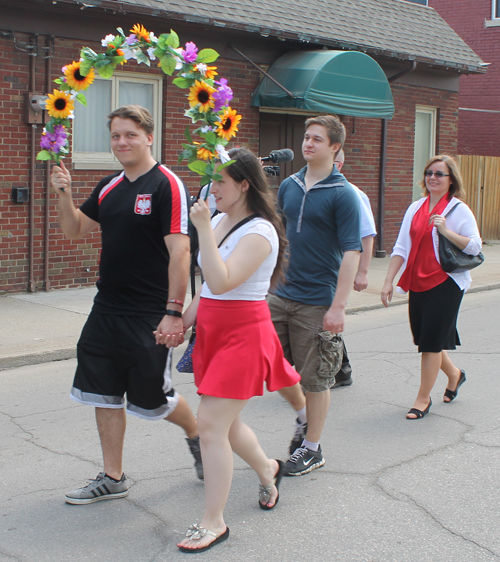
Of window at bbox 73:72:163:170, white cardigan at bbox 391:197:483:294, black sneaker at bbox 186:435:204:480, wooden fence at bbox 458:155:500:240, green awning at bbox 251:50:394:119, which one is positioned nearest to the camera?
black sneaker at bbox 186:435:204:480

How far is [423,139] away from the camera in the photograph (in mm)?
15727

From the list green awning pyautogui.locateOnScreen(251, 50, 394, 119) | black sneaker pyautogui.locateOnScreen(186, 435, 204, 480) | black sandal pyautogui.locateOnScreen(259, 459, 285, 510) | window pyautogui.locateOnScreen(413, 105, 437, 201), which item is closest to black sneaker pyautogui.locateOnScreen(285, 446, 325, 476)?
black sandal pyautogui.locateOnScreen(259, 459, 285, 510)

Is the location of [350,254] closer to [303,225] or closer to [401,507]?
[303,225]

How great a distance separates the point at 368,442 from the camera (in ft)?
15.8

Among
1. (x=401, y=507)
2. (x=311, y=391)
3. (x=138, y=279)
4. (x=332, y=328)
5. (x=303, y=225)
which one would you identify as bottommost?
(x=401, y=507)

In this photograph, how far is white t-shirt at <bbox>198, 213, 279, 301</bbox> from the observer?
331 cm

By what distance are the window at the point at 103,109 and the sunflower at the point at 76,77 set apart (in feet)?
21.3

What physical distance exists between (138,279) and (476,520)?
202 cm

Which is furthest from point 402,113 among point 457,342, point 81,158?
point 457,342

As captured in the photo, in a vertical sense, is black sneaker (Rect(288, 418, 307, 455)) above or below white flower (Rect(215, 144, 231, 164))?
below

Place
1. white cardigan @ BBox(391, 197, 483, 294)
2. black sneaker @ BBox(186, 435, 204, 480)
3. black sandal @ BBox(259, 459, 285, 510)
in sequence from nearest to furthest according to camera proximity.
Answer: black sandal @ BBox(259, 459, 285, 510) → black sneaker @ BBox(186, 435, 204, 480) → white cardigan @ BBox(391, 197, 483, 294)

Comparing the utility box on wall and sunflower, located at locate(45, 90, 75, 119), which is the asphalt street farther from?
the utility box on wall

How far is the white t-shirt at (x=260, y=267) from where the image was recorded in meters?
3.31

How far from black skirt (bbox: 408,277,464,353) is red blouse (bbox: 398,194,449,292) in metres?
0.06
